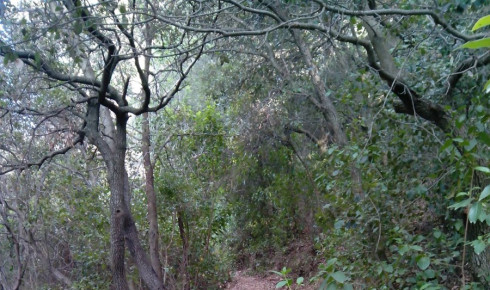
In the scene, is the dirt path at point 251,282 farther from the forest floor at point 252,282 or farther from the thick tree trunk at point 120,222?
the thick tree trunk at point 120,222

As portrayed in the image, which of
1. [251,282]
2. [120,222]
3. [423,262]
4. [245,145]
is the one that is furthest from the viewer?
[251,282]

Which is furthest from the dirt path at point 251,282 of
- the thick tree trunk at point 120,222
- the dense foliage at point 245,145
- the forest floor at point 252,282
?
the thick tree trunk at point 120,222

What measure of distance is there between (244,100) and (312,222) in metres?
3.80

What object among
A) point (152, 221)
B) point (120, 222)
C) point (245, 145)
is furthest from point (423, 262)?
point (245, 145)

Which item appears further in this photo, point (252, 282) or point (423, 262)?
point (252, 282)

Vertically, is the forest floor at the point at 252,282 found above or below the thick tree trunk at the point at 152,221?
below

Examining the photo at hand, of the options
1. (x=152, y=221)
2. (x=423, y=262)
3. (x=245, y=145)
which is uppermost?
(x=245, y=145)

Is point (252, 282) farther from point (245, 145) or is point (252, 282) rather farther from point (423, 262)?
point (423, 262)

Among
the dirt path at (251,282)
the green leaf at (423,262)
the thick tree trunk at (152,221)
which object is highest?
the thick tree trunk at (152,221)

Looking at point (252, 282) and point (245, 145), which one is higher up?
point (245, 145)

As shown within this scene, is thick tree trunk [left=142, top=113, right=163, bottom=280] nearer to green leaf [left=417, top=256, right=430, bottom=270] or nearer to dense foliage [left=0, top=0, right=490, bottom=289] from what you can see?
dense foliage [left=0, top=0, right=490, bottom=289]

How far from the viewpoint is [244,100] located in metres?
13.1

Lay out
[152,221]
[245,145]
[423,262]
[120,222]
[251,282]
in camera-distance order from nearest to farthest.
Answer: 1. [423,262]
2. [120,222]
3. [152,221]
4. [245,145]
5. [251,282]

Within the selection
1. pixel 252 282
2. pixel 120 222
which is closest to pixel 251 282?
pixel 252 282
